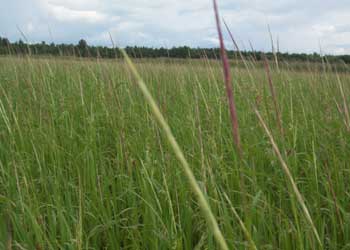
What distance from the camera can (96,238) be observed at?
4.18ft

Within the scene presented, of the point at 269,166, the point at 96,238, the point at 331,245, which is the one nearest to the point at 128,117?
the point at 269,166

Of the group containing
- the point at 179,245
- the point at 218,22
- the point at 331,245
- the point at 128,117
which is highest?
the point at 218,22

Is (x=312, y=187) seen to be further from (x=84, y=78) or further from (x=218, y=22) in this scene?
(x=84, y=78)

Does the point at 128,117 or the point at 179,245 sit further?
the point at 128,117

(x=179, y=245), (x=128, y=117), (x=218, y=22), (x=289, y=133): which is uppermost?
(x=218, y=22)

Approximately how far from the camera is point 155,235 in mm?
1128

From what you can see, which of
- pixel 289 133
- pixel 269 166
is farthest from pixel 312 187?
pixel 289 133

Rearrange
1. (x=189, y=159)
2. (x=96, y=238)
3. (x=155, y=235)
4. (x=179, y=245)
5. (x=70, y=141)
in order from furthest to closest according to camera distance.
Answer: (x=70, y=141), (x=189, y=159), (x=96, y=238), (x=155, y=235), (x=179, y=245)

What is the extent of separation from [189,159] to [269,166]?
44cm

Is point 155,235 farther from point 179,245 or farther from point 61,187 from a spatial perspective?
point 61,187

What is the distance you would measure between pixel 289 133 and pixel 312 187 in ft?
1.68

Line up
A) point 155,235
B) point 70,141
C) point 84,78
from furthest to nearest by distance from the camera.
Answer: point 84,78
point 70,141
point 155,235

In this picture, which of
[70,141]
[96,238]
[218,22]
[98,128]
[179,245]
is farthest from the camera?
[98,128]

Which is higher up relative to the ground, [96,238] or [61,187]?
[61,187]
